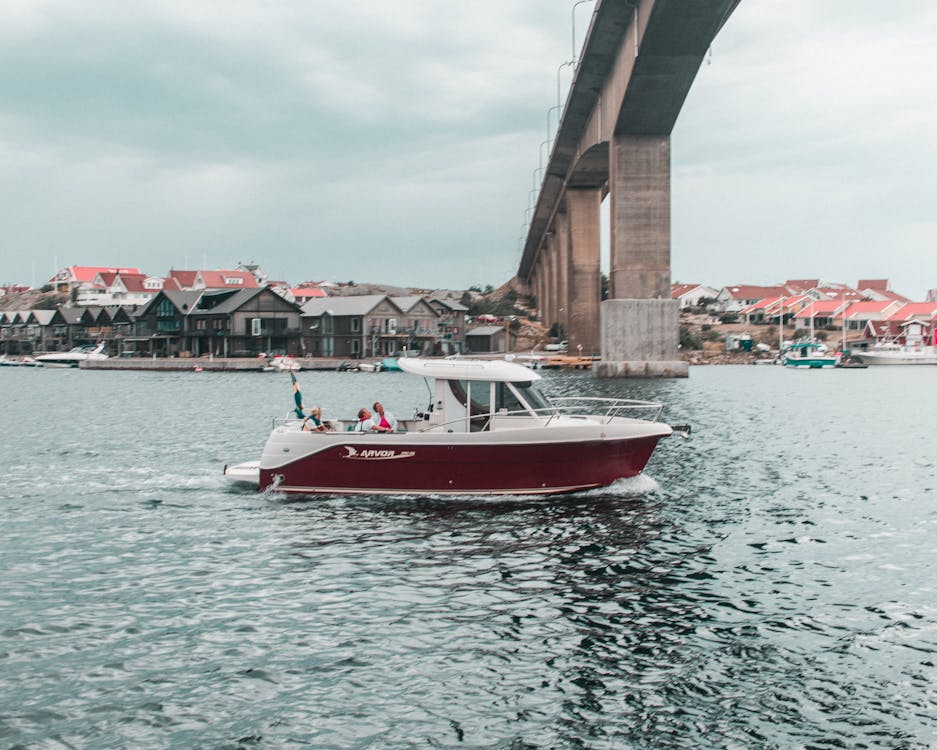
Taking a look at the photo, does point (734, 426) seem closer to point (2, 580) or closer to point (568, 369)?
point (2, 580)

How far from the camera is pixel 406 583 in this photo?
1450cm

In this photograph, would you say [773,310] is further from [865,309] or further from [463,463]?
[463,463]

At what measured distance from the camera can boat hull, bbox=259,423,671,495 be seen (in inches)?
784

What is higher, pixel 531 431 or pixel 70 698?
pixel 531 431

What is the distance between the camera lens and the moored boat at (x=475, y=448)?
19906mm

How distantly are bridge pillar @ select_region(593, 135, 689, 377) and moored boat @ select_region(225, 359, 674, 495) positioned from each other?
4862 centimetres

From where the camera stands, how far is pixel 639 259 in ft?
226

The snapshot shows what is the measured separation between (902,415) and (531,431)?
111 feet

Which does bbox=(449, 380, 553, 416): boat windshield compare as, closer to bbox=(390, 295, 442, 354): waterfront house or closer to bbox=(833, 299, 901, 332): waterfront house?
bbox=(390, 295, 442, 354): waterfront house

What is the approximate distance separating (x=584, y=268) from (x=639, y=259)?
4233 cm

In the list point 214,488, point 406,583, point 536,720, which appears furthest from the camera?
point 214,488

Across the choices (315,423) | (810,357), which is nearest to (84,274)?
(810,357)

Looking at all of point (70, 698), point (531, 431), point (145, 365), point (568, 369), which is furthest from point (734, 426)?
point (145, 365)

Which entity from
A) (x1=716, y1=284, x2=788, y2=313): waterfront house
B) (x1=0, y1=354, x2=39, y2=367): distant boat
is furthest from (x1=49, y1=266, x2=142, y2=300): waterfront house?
(x1=716, y1=284, x2=788, y2=313): waterfront house
